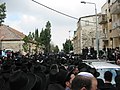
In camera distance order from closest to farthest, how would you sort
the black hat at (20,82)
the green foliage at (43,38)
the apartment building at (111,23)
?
the black hat at (20,82)
the apartment building at (111,23)
the green foliage at (43,38)

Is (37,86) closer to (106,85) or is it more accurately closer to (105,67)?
(106,85)

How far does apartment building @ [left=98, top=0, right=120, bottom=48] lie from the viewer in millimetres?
46856

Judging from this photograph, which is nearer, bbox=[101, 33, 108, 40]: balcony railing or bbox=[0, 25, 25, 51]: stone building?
bbox=[101, 33, 108, 40]: balcony railing

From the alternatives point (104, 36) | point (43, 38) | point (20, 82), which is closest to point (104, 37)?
point (104, 36)

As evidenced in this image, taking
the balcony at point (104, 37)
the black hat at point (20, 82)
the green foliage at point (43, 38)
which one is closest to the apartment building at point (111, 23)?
the balcony at point (104, 37)

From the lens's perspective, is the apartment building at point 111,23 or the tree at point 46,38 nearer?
the apartment building at point 111,23

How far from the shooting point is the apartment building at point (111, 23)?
4686 cm

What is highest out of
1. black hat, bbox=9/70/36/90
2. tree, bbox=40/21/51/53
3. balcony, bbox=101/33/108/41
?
tree, bbox=40/21/51/53

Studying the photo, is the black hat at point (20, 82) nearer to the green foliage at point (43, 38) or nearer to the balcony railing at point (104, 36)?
the balcony railing at point (104, 36)

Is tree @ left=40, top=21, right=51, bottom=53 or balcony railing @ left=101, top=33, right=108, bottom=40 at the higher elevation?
tree @ left=40, top=21, right=51, bottom=53

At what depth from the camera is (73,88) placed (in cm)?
386

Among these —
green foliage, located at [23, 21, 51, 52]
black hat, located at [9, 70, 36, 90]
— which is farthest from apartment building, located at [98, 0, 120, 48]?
black hat, located at [9, 70, 36, 90]

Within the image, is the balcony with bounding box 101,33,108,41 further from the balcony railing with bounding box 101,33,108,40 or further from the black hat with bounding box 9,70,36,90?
the black hat with bounding box 9,70,36,90

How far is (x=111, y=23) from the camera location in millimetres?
56094
